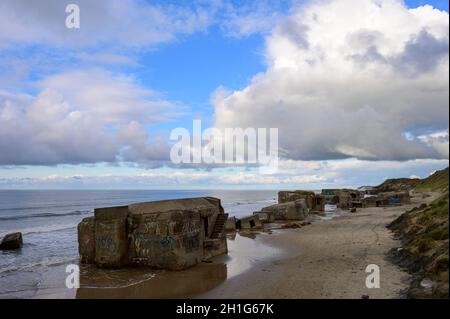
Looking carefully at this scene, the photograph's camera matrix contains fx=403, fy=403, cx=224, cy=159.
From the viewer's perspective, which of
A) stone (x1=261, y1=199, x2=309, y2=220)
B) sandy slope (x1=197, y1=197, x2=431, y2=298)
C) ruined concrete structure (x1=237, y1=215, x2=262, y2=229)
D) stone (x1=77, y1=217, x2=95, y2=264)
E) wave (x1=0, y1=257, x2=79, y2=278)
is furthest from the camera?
stone (x1=261, y1=199, x2=309, y2=220)

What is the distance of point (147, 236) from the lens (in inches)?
780

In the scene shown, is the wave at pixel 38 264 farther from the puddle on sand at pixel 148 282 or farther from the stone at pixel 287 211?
the stone at pixel 287 211

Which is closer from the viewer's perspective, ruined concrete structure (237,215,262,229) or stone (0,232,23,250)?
stone (0,232,23,250)

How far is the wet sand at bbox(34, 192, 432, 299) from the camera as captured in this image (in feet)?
48.6

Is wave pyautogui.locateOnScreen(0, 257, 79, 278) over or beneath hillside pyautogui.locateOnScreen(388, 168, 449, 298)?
beneath

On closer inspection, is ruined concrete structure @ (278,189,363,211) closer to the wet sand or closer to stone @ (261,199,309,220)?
stone @ (261,199,309,220)

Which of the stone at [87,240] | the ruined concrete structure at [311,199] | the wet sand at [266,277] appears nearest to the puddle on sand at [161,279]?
the wet sand at [266,277]

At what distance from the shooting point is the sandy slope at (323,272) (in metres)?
14.4

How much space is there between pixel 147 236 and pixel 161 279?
2694 mm

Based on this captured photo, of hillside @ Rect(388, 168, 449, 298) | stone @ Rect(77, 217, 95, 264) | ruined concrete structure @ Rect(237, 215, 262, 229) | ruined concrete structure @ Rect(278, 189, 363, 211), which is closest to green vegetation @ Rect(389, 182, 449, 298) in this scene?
hillside @ Rect(388, 168, 449, 298)

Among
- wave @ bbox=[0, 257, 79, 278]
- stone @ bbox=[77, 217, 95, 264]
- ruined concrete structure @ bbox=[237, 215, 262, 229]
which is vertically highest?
stone @ bbox=[77, 217, 95, 264]

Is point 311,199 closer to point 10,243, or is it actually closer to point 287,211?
point 287,211

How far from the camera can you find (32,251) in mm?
29188
